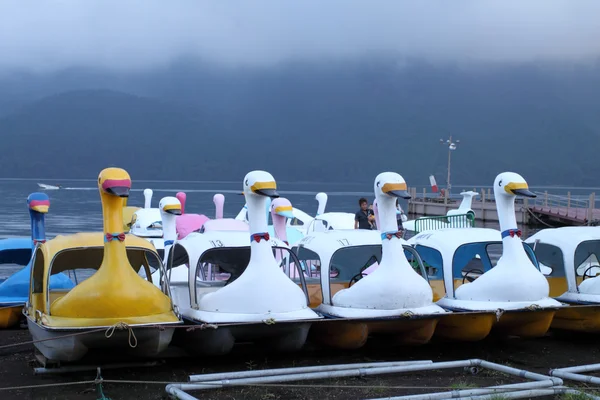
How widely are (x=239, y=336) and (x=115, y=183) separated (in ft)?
7.95

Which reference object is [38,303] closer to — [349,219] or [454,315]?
[454,315]

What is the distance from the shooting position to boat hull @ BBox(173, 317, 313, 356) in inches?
390

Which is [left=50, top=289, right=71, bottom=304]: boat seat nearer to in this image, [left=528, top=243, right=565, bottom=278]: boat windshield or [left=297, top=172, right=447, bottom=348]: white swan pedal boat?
[left=297, top=172, right=447, bottom=348]: white swan pedal boat

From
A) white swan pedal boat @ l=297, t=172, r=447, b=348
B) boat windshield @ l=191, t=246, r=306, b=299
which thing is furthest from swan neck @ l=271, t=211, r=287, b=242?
white swan pedal boat @ l=297, t=172, r=447, b=348

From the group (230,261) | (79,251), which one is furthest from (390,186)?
(79,251)

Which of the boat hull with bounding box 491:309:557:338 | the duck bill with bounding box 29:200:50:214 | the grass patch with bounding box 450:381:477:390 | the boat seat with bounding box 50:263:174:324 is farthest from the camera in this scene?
the duck bill with bounding box 29:200:50:214

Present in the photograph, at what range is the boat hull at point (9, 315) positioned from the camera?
12406 millimetres

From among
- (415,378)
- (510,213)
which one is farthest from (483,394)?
(510,213)

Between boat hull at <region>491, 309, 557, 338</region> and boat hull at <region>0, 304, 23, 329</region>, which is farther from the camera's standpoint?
boat hull at <region>0, 304, 23, 329</region>

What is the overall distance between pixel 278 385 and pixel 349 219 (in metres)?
15.9

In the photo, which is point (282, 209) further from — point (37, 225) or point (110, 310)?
point (110, 310)

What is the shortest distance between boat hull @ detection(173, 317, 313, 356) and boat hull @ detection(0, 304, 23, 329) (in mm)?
3269

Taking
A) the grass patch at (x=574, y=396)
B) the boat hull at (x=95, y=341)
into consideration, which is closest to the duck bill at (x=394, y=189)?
the boat hull at (x=95, y=341)

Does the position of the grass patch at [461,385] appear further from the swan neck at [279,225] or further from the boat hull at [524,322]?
the swan neck at [279,225]
